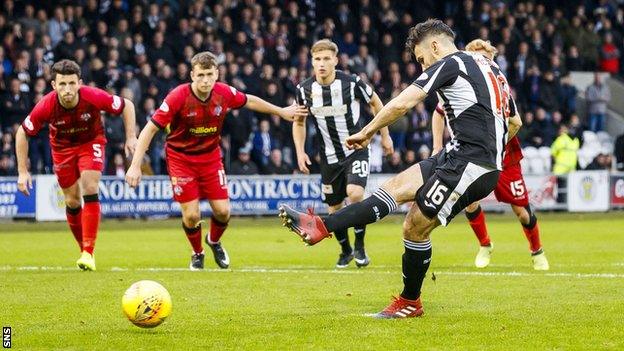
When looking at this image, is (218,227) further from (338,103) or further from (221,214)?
(338,103)

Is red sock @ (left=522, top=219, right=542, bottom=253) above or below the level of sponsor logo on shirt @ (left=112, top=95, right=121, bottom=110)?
below

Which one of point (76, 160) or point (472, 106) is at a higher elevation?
point (472, 106)

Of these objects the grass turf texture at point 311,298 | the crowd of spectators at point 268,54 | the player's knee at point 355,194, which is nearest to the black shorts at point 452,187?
the grass turf texture at point 311,298

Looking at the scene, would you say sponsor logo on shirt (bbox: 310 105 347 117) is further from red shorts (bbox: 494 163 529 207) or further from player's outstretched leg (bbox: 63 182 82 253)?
player's outstretched leg (bbox: 63 182 82 253)

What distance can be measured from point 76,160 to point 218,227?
183 centimetres

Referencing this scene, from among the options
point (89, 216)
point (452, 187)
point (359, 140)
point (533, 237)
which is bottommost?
point (533, 237)

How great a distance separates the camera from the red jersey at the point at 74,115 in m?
13.2

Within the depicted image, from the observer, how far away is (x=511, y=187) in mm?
13430

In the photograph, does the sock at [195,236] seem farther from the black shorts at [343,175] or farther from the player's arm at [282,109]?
the black shorts at [343,175]

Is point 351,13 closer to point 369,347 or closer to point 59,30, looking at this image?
point 59,30

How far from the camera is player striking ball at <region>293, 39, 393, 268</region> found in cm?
1411
